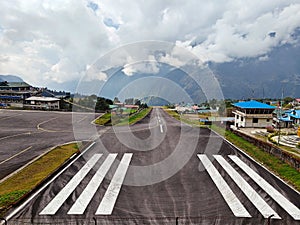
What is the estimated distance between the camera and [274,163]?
14617 millimetres

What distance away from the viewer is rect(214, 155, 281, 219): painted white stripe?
866 cm

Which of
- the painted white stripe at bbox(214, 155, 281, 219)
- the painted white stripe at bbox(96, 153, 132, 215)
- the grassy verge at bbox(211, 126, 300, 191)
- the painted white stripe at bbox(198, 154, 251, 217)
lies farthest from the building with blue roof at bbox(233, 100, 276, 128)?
the painted white stripe at bbox(96, 153, 132, 215)

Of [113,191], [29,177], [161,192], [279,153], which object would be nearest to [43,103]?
[29,177]

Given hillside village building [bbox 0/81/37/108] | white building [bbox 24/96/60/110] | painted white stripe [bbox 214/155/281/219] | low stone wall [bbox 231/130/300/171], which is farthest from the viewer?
hillside village building [bbox 0/81/37/108]

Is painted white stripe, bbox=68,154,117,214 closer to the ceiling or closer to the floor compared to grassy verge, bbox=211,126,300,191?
closer to the floor

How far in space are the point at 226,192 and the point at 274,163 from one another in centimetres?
644

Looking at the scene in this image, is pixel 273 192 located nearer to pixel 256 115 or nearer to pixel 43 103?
pixel 256 115

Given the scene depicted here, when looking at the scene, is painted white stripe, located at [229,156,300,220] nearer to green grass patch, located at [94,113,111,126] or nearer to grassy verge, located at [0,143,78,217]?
grassy verge, located at [0,143,78,217]

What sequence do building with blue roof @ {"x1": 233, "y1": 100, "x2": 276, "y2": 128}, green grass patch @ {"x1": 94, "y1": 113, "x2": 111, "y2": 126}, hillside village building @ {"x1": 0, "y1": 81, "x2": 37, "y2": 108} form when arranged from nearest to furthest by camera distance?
building with blue roof @ {"x1": 233, "y1": 100, "x2": 276, "y2": 128} → green grass patch @ {"x1": 94, "y1": 113, "x2": 111, "y2": 126} → hillside village building @ {"x1": 0, "y1": 81, "x2": 37, "y2": 108}

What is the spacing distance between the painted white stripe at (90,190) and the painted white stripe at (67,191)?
25.0 inches

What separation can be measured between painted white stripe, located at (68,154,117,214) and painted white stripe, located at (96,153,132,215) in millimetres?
643

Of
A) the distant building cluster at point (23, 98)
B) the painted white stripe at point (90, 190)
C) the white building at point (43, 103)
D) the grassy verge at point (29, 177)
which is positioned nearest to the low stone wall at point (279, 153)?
the painted white stripe at point (90, 190)

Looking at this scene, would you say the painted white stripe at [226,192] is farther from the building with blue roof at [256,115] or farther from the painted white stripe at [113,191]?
the building with blue roof at [256,115]

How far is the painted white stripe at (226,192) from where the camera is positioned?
28.4 ft
